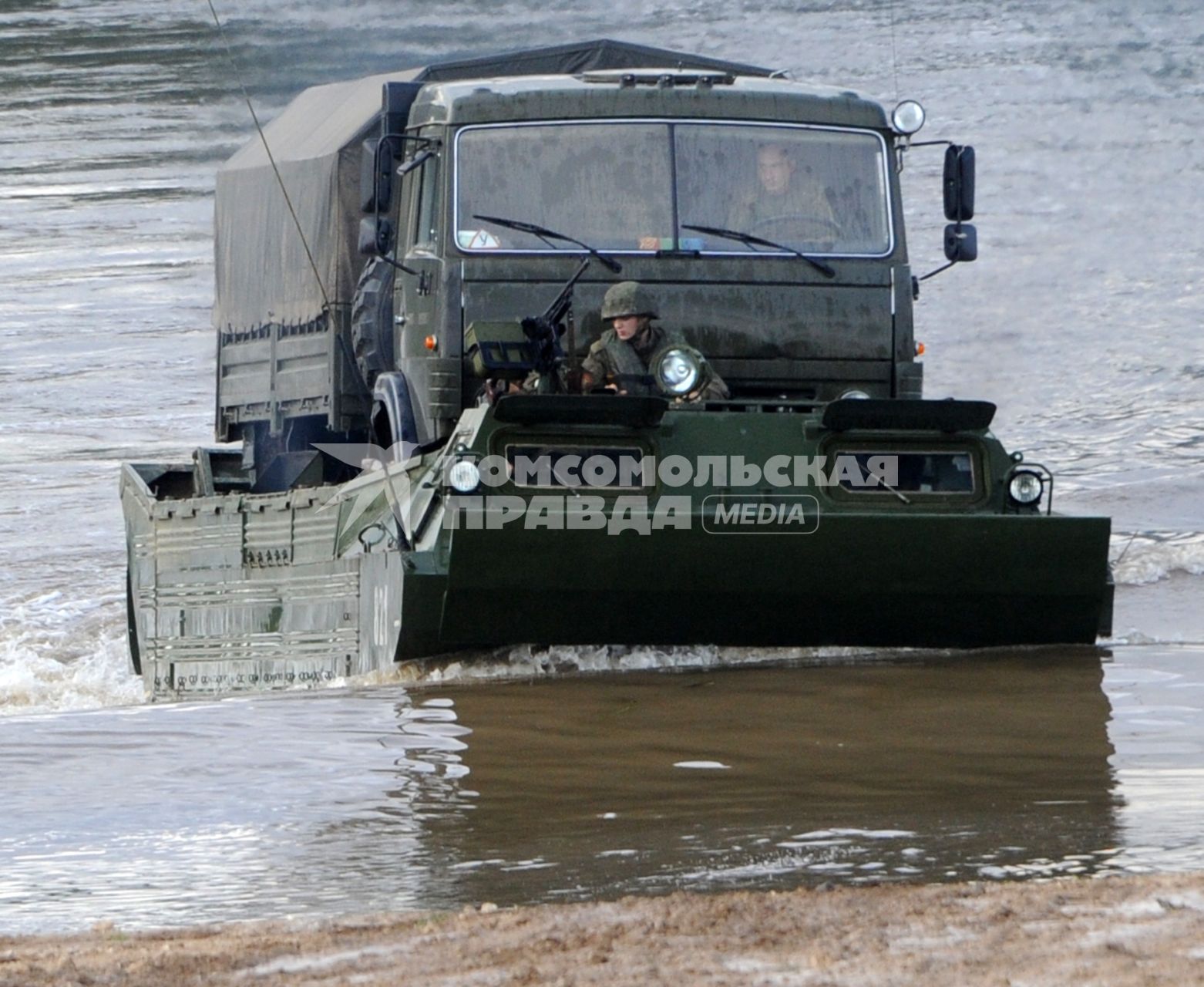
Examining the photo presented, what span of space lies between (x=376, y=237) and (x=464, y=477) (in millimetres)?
1860

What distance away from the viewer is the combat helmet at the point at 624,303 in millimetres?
8992

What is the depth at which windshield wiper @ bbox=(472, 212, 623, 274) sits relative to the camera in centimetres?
937

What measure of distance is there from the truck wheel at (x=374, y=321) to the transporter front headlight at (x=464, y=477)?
2.15 m

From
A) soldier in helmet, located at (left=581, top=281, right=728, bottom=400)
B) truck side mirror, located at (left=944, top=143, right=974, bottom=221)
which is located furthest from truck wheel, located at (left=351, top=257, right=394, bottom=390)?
truck side mirror, located at (left=944, top=143, right=974, bottom=221)

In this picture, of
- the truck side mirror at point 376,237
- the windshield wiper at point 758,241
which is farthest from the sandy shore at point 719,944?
the truck side mirror at point 376,237

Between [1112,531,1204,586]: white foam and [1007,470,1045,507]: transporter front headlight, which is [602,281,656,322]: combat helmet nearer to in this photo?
[1007,470,1045,507]: transporter front headlight

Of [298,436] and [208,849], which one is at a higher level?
[298,436]

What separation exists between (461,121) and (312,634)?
2.13m

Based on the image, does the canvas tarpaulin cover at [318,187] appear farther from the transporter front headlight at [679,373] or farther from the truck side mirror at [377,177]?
the transporter front headlight at [679,373]

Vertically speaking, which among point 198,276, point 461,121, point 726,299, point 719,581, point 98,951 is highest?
point 198,276

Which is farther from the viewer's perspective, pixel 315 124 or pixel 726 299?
pixel 315 124

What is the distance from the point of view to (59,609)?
1664 cm


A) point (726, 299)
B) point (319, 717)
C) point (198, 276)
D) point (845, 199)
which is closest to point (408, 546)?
point (319, 717)

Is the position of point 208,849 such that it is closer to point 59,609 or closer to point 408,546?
point 408,546
